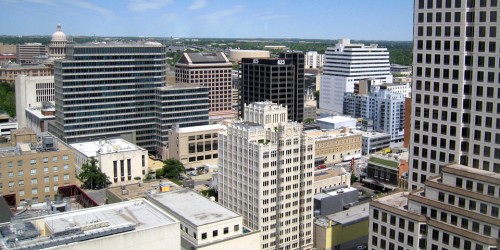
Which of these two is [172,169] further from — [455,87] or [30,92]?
[30,92]

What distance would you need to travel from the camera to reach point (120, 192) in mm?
85250

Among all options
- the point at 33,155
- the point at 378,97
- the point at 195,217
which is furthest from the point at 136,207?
the point at 378,97

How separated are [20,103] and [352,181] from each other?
385 ft

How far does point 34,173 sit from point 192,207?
28421mm

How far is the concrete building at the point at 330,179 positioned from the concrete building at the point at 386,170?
9.67 meters

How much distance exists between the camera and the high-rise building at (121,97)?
137m

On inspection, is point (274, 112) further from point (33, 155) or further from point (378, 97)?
point (378, 97)

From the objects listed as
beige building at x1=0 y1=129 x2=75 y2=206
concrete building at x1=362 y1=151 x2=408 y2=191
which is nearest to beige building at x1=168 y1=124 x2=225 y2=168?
concrete building at x1=362 y1=151 x2=408 y2=191

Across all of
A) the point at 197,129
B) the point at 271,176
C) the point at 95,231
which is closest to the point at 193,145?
the point at 197,129

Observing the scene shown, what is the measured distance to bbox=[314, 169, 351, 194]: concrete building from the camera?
113 m

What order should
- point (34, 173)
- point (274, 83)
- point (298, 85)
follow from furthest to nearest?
1. point (298, 85)
2. point (274, 83)
3. point (34, 173)

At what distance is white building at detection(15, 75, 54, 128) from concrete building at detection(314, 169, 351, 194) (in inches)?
4292

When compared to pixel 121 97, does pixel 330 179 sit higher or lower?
lower

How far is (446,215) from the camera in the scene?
54094mm
